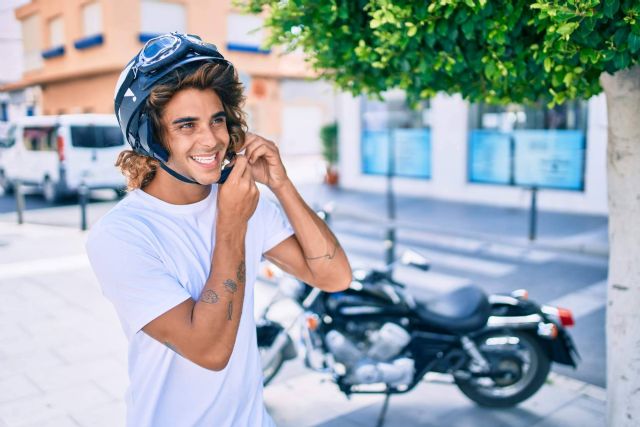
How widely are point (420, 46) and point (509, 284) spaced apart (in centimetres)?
527

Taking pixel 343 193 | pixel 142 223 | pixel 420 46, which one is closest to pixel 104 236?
pixel 142 223

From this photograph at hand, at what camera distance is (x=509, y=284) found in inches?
290

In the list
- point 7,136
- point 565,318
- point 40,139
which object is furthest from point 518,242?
point 7,136

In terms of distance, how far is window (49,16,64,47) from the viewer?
2811 cm

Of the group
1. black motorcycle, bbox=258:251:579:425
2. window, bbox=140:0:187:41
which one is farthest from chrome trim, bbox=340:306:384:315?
window, bbox=140:0:187:41

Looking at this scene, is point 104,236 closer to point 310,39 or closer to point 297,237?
point 297,237

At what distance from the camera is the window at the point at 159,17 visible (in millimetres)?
24938

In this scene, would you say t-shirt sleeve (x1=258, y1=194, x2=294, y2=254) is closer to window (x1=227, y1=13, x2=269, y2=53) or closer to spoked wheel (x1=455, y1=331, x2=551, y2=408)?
spoked wheel (x1=455, y1=331, x2=551, y2=408)

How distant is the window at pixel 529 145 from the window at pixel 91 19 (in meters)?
17.3

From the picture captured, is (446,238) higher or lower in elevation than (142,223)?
lower

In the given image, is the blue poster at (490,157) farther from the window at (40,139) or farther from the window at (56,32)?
the window at (56,32)

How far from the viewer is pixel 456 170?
14.5 metres

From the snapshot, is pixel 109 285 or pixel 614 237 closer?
pixel 109 285

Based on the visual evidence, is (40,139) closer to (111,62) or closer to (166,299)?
(111,62)
